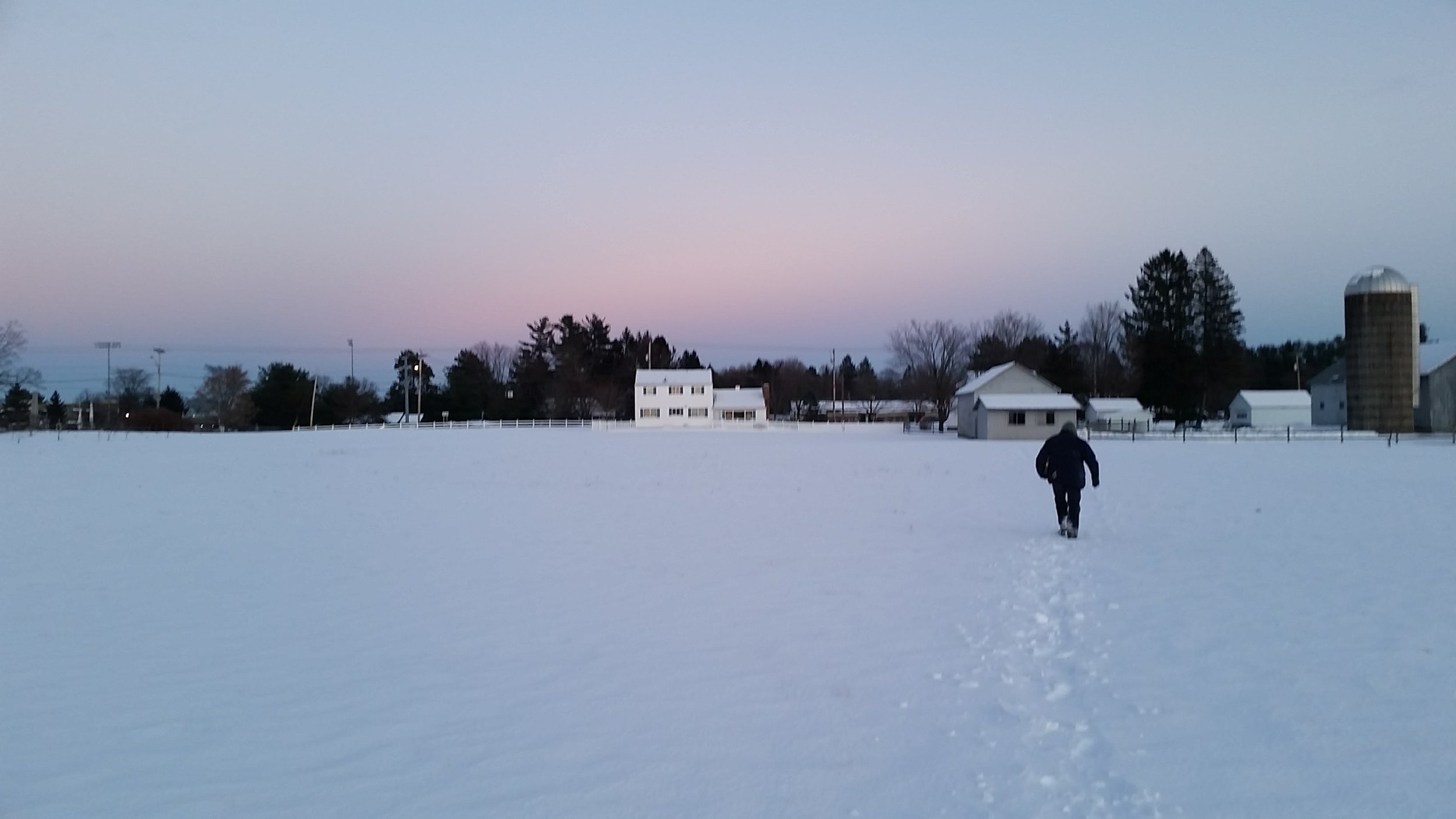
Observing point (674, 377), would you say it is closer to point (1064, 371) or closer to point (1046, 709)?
point (1064, 371)

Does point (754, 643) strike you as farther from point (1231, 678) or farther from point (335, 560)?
point (335, 560)

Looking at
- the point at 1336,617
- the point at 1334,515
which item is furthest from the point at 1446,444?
the point at 1336,617

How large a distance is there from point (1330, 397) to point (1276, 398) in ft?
45.8

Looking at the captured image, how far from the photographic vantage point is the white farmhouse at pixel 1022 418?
173 ft

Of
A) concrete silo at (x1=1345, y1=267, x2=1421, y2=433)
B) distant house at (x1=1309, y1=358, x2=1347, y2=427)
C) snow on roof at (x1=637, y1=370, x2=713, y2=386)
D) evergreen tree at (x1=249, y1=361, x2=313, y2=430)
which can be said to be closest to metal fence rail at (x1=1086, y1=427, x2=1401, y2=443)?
concrete silo at (x1=1345, y1=267, x2=1421, y2=433)

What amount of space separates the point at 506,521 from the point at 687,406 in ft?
260

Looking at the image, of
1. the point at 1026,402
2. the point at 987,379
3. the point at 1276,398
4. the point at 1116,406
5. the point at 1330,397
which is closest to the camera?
the point at 1026,402

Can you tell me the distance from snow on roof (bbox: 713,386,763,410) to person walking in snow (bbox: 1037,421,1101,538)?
8145 cm

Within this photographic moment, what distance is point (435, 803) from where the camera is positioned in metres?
4.55

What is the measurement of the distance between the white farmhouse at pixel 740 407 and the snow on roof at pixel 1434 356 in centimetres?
5392

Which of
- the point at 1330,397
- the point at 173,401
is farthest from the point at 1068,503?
the point at 173,401

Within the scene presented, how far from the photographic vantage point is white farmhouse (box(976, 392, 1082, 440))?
173 feet

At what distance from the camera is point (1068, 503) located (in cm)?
1344

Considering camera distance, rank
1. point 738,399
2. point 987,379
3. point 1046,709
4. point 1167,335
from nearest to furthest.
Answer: point 1046,709, point 987,379, point 1167,335, point 738,399
